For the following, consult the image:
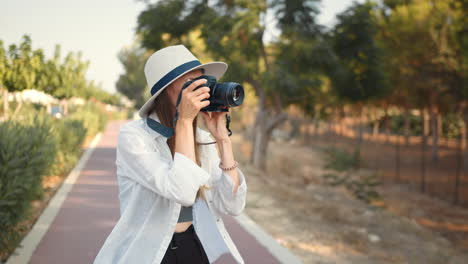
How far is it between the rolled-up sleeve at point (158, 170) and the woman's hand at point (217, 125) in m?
0.27

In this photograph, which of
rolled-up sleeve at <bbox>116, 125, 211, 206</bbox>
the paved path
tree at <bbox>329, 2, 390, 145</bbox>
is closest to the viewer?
rolled-up sleeve at <bbox>116, 125, 211, 206</bbox>

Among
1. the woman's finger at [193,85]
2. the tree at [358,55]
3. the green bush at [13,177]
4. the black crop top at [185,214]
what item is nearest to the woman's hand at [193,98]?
the woman's finger at [193,85]

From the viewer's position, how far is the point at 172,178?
178 centimetres

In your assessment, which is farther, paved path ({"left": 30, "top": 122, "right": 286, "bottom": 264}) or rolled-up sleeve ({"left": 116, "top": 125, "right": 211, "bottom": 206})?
paved path ({"left": 30, "top": 122, "right": 286, "bottom": 264})

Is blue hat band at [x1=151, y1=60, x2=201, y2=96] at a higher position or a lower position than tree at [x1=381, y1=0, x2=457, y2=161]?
lower

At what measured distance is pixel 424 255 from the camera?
7145 millimetres

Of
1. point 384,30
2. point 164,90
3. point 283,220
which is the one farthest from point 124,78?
point 164,90

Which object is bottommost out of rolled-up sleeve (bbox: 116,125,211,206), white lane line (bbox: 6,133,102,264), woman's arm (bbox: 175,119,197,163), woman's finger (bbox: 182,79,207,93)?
white lane line (bbox: 6,133,102,264)

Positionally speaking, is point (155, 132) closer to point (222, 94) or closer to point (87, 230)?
point (222, 94)

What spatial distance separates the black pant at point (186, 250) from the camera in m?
2.05

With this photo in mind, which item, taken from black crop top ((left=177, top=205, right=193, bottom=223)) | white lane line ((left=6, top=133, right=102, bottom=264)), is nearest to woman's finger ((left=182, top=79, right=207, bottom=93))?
black crop top ((left=177, top=205, right=193, bottom=223))

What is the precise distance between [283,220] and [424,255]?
7.35 ft

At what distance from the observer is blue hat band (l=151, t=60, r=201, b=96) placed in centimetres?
195

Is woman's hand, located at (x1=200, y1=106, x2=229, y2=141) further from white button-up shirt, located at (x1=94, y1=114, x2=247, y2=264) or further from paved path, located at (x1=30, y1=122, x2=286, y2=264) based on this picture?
paved path, located at (x1=30, y1=122, x2=286, y2=264)
